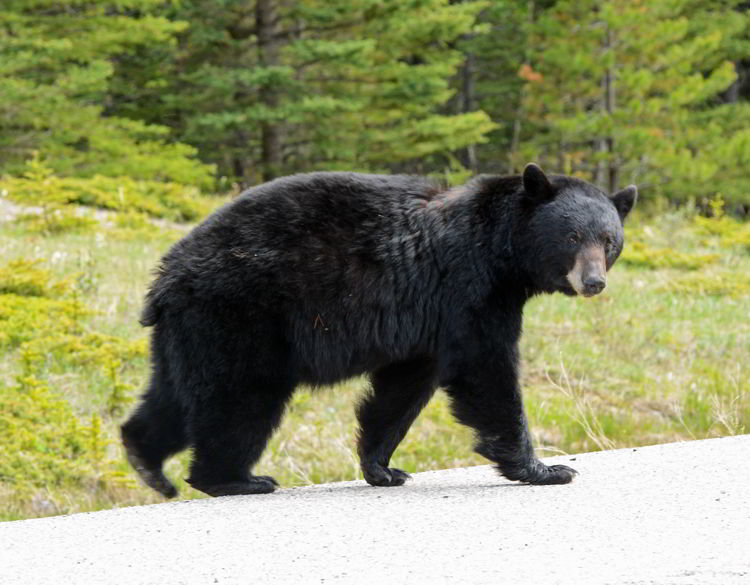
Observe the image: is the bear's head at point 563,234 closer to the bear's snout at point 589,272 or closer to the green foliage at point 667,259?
the bear's snout at point 589,272

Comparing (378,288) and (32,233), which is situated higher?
(378,288)

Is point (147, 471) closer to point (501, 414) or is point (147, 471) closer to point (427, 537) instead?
point (501, 414)

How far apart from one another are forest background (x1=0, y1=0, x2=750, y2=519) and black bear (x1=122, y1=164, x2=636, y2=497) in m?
1.64

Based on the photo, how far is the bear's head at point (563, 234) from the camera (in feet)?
15.4

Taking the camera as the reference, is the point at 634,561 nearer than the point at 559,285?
Yes

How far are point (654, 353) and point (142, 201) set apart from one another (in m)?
7.15

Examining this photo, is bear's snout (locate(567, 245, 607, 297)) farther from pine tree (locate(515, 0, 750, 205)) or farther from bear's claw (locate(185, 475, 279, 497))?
pine tree (locate(515, 0, 750, 205))

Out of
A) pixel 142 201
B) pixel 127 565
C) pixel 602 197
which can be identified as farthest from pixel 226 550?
pixel 142 201

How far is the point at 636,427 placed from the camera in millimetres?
7508

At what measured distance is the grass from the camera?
21.8 feet

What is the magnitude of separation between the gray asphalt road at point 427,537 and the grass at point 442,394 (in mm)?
987

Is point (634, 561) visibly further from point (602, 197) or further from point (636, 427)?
point (636, 427)

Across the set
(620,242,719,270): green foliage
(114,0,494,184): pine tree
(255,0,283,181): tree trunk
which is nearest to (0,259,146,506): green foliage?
(620,242,719,270): green foliage

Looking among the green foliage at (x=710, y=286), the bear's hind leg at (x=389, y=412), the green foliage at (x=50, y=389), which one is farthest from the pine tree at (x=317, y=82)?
the bear's hind leg at (x=389, y=412)
